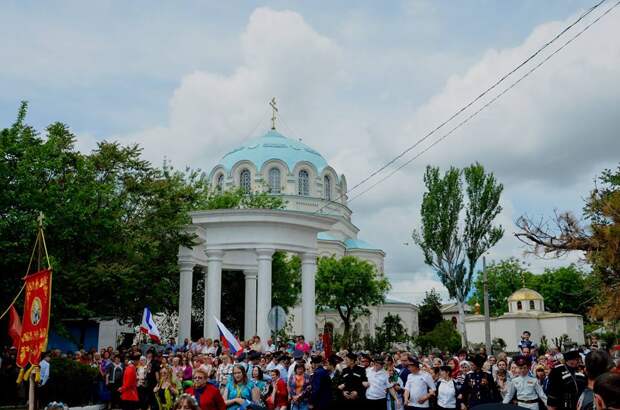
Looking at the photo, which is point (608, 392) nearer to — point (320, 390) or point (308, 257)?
point (320, 390)

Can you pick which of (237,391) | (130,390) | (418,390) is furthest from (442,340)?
(237,391)

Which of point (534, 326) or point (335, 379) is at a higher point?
point (534, 326)

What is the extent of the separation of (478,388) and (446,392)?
82 cm

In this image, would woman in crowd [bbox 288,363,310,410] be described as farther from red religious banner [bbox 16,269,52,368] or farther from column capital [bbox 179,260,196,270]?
column capital [bbox 179,260,196,270]

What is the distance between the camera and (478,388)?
43.2 feet

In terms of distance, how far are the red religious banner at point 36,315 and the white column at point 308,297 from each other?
14.4 meters

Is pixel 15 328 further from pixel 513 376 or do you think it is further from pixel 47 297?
pixel 513 376

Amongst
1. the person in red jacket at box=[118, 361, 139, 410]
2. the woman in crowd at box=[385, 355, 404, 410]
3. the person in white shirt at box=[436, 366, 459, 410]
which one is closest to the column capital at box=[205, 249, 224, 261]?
the person in red jacket at box=[118, 361, 139, 410]

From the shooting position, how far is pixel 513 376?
12.4m

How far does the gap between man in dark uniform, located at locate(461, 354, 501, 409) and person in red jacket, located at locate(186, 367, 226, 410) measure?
5819 mm

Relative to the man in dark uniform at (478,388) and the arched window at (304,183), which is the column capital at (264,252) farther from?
the arched window at (304,183)

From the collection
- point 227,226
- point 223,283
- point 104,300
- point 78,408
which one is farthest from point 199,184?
point 78,408

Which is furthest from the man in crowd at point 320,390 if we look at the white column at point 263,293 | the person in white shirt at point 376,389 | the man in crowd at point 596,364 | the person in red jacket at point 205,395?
the white column at point 263,293

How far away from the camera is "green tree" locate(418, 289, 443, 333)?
263 ft
